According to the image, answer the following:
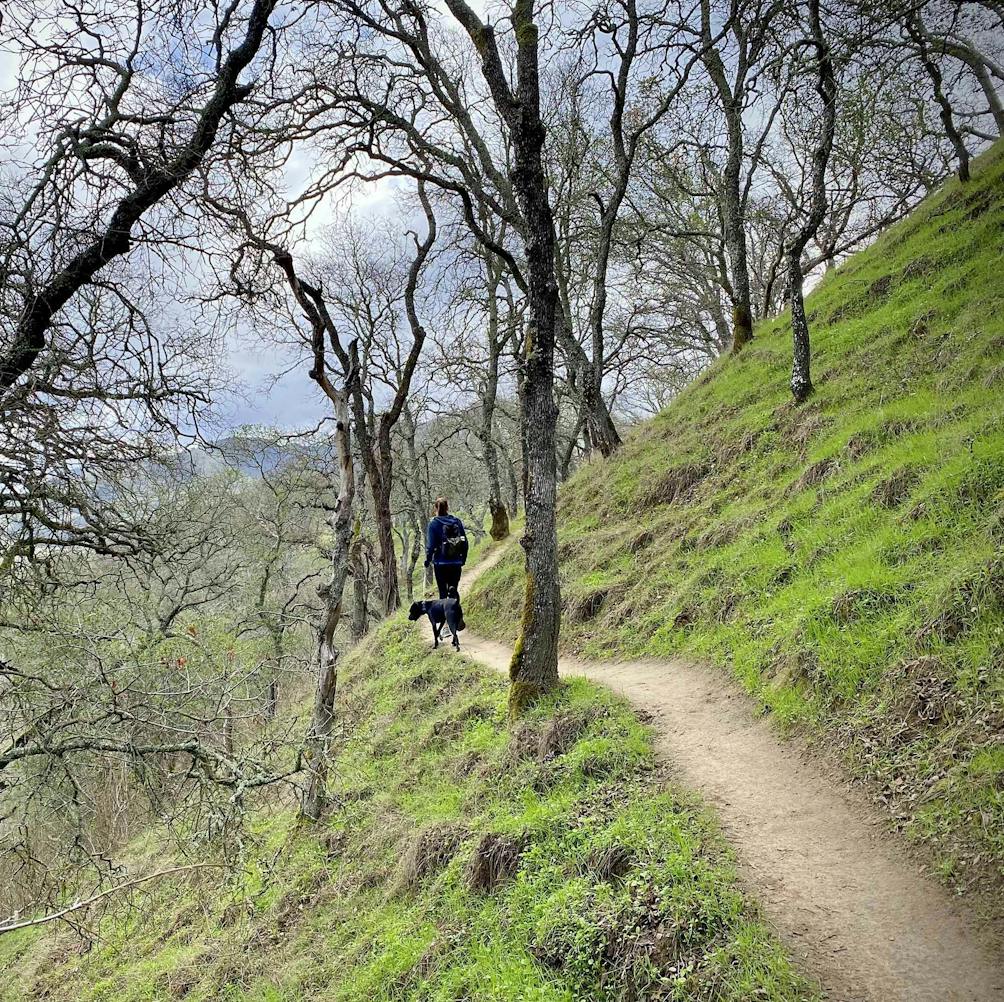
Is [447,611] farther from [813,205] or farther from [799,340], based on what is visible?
[813,205]

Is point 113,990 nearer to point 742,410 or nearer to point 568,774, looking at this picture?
point 568,774

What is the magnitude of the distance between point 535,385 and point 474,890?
4295 mm

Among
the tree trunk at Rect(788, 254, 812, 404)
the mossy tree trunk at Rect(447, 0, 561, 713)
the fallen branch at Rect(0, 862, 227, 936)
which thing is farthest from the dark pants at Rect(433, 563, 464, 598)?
the fallen branch at Rect(0, 862, 227, 936)

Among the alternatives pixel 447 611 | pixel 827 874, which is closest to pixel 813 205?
pixel 447 611

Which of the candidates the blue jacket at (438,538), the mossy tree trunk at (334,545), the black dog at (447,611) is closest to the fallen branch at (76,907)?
the mossy tree trunk at (334,545)

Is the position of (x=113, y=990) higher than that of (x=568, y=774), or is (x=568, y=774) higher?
(x=568, y=774)

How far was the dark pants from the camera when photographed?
9.69 m

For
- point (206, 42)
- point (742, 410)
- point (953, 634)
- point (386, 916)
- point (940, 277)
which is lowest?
point (386, 916)

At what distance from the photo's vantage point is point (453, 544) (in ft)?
31.4

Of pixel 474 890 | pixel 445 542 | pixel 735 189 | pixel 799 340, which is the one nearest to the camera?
pixel 474 890

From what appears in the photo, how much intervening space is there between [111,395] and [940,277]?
421 inches

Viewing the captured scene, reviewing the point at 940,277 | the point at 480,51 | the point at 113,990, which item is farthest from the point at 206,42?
the point at 113,990

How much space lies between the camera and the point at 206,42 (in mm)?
5355

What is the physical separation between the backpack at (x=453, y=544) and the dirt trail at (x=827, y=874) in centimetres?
489
